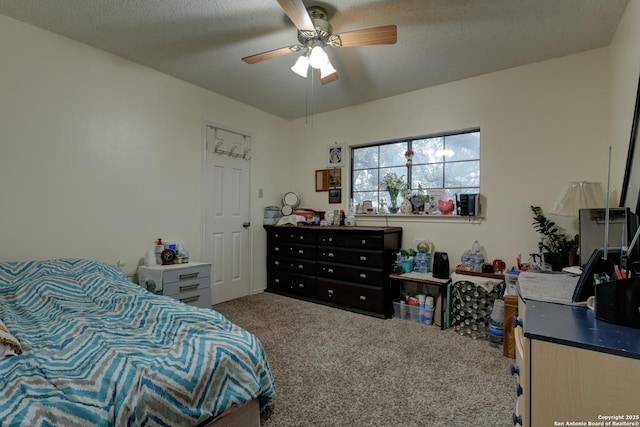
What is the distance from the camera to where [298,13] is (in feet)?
6.01

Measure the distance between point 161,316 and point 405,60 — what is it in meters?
2.88

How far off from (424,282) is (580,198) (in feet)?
4.74

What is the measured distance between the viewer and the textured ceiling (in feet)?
6.91

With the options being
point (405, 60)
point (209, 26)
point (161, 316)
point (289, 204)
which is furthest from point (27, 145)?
point (405, 60)

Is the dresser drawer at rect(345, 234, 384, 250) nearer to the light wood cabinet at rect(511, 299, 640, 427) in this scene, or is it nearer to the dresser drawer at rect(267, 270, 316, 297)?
the dresser drawer at rect(267, 270, 316, 297)

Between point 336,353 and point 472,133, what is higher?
point 472,133

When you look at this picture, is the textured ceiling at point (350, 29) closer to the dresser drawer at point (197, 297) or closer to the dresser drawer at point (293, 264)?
the dresser drawer at point (293, 264)

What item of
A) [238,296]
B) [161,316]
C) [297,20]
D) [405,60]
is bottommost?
[238,296]

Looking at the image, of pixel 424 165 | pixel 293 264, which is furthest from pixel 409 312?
pixel 424 165

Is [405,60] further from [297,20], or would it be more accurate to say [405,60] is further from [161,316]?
[161,316]

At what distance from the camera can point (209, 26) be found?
234 centimetres

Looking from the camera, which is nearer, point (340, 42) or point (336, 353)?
Answer: point (340, 42)

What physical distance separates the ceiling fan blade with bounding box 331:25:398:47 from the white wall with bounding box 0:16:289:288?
82.1 inches

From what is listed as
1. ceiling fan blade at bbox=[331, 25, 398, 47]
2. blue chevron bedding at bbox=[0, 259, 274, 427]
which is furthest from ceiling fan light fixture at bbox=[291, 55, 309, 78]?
blue chevron bedding at bbox=[0, 259, 274, 427]
